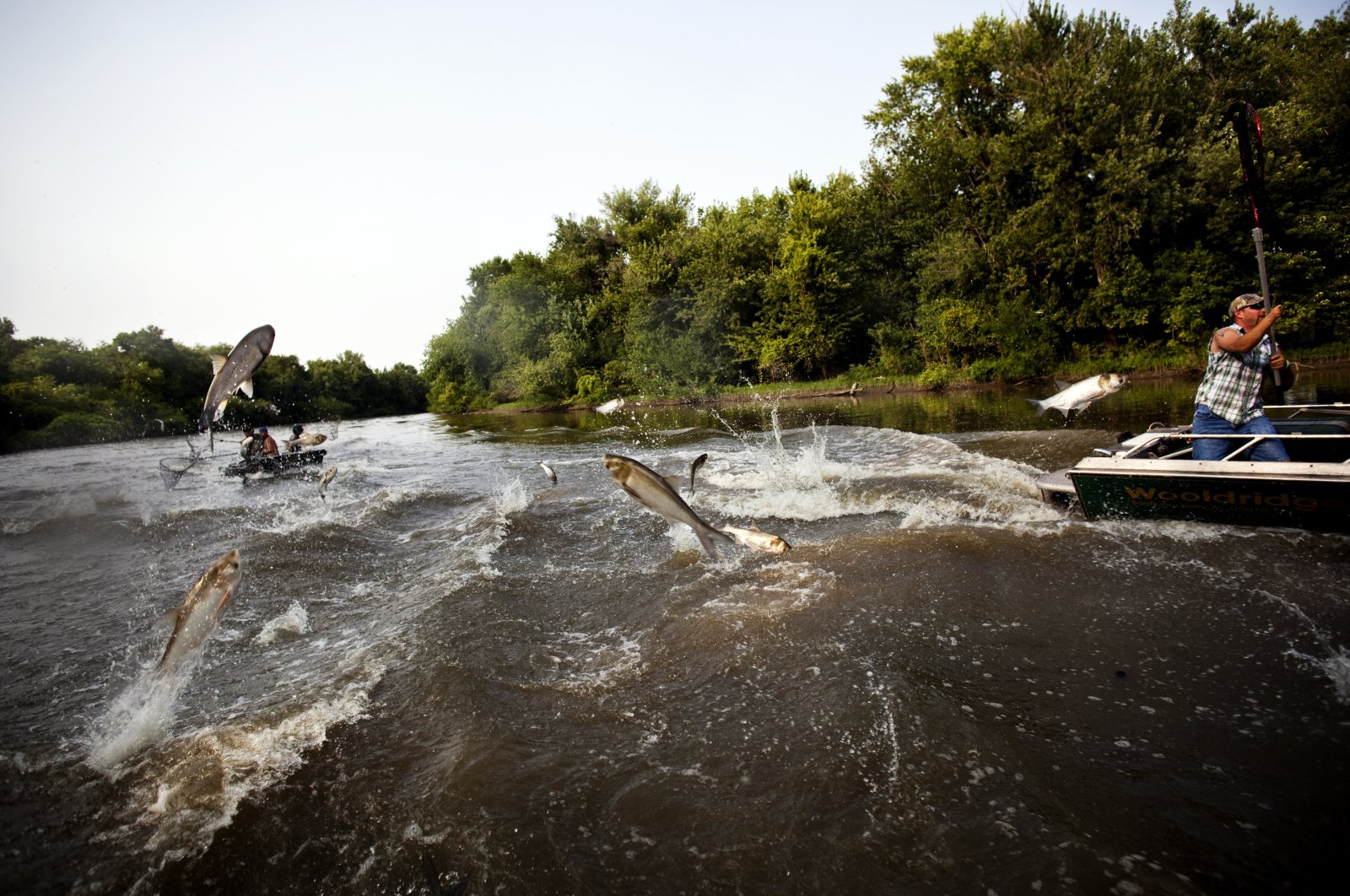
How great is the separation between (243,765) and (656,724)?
2.59 metres

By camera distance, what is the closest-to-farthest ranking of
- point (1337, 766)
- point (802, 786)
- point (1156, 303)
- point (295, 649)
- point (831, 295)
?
point (1337, 766), point (802, 786), point (295, 649), point (1156, 303), point (831, 295)

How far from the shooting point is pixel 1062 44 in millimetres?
28484

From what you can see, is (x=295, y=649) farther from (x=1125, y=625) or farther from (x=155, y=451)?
(x=155, y=451)

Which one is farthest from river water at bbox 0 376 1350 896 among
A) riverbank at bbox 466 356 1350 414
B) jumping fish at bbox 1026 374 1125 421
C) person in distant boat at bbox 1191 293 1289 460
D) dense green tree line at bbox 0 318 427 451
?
dense green tree line at bbox 0 318 427 451

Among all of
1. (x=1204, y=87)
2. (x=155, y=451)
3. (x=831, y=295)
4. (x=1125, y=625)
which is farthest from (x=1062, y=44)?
(x=155, y=451)

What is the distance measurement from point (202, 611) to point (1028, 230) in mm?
34112

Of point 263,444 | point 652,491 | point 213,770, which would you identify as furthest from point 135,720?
point 263,444

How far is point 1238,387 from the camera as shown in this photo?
20.8ft

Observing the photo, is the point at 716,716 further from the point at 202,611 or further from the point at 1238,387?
the point at 1238,387

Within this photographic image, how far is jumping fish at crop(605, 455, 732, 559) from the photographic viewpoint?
4.65 m

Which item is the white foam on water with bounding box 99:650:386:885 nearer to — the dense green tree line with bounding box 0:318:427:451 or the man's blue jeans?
the man's blue jeans

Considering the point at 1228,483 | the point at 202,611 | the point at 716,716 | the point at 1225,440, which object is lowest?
the point at 716,716

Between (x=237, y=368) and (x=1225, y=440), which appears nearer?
(x=1225, y=440)

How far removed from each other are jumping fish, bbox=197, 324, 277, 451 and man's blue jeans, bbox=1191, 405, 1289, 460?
10404mm
